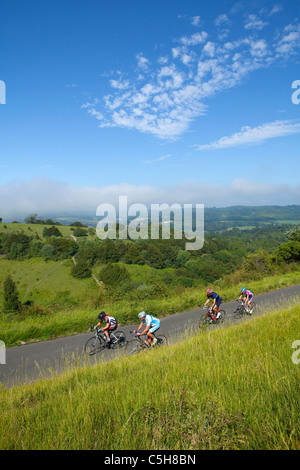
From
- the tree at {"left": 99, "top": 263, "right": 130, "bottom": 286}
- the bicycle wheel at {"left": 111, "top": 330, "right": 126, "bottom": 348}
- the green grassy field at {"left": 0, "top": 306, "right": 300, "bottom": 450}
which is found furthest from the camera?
the tree at {"left": 99, "top": 263, "right": 130, "bottom": 286}

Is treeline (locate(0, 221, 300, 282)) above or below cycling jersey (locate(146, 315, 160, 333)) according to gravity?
below

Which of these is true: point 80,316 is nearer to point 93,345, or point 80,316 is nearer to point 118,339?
point 93,345

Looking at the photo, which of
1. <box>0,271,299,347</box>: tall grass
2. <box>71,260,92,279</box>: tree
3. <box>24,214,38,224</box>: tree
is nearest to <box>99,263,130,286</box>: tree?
<box>71,260,92,279</box>: tree

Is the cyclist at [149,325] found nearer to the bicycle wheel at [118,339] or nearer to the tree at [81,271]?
the bicycle wheel at [118,339]

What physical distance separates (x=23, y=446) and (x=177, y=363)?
2.56m

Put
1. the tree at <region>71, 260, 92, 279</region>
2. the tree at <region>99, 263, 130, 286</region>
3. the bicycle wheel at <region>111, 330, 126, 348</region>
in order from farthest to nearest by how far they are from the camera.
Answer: the tree at <region>71, 260, 92, 279</region> → the tree at <region>99, 263, 130, 286</region> → the bicycle wheel at <region>111, 330, 126, 348</region>

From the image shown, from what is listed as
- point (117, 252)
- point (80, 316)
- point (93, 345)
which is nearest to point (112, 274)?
point (117, 252)

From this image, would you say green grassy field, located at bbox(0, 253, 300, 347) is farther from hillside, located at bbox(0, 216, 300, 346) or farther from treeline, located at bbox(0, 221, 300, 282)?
treeline, located at bbox(0, 221, 300, 282)

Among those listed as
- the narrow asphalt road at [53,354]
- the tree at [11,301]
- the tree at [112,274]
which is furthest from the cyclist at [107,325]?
the tree at [112,274]

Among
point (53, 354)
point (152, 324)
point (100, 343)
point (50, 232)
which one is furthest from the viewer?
point (50, 232)

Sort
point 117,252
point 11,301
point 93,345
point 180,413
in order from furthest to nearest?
1. point 117,252
2. point 11,301
3. point 93,345
4. point 180,413

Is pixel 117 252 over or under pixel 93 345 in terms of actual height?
under

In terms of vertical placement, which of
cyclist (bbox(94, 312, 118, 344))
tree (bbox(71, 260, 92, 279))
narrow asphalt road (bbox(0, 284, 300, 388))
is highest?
cyclist (bbox(94, 312, 118, 344))

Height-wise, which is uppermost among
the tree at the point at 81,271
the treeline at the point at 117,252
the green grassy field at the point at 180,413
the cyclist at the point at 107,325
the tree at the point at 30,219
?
the tree at the point at 30,219
